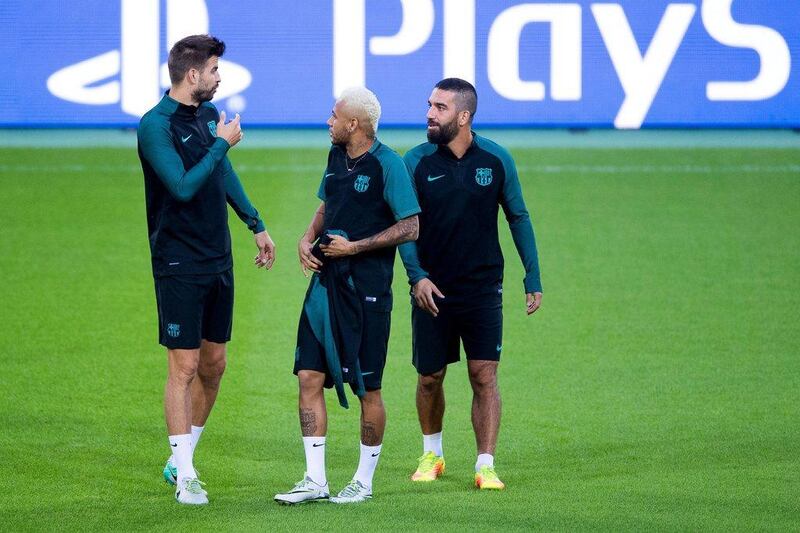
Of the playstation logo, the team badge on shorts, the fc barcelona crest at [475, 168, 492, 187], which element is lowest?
the team badge on shorts

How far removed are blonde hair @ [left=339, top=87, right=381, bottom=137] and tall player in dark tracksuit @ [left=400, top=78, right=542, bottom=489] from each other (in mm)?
488

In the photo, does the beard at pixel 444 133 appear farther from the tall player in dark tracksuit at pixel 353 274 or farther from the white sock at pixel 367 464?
the white sock at pixel 367 464

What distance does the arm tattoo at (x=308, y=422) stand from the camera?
648cm

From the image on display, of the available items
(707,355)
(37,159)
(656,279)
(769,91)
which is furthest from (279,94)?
(707,355)

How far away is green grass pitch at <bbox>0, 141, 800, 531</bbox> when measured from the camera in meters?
6.47

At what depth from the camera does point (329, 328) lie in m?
6.49

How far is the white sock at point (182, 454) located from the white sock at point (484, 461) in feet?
4.36

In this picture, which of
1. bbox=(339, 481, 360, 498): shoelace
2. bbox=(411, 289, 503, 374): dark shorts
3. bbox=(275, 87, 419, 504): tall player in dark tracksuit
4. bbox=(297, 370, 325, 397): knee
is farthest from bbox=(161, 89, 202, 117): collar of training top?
bbox=(339, 481, 360, 498): shoelace

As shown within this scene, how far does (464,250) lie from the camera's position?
698 centimetres

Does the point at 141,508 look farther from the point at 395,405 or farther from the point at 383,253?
the point at 395,405

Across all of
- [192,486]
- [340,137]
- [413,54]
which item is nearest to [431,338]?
[340,137]

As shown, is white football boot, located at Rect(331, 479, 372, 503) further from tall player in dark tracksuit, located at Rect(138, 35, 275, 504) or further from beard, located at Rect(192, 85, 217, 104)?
beard, located at Rect(192, 85, 217, 104)

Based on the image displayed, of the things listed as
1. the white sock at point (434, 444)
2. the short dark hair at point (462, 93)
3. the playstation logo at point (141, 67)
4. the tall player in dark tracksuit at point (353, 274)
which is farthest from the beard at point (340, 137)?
the playstation logo at point (141, 67)

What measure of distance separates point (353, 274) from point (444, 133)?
86 centimetres
